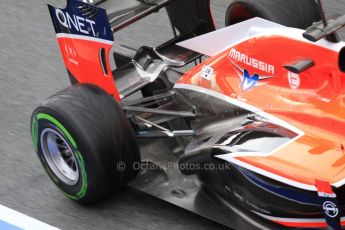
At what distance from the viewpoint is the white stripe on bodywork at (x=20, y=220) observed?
4.24 meters

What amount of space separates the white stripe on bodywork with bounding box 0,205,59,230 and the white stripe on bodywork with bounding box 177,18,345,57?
52.5 inches

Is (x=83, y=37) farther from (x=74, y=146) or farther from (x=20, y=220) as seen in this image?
(x=20, y=220)

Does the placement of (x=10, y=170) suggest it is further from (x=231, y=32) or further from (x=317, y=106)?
(x=317, y=106)

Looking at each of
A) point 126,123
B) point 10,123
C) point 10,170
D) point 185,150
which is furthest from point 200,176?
point 10,123

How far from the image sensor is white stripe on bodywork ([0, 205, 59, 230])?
424cm

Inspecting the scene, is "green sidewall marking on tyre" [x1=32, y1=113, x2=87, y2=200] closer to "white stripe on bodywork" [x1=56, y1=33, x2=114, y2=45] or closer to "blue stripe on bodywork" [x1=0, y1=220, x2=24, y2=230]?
"blue stripe on bodywork" [x1=0, y1=220, x2=24, y2=230]

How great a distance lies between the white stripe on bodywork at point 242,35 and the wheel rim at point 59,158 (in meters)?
0.94

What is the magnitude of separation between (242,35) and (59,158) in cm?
130

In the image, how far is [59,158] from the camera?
4.39 meters

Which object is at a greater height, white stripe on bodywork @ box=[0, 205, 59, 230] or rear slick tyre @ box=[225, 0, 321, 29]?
rear slick tyre @ box=[225, 0, 321, 29]

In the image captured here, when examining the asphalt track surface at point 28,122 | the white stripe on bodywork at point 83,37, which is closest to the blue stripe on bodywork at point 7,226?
the asphalt track surface at point 28,122

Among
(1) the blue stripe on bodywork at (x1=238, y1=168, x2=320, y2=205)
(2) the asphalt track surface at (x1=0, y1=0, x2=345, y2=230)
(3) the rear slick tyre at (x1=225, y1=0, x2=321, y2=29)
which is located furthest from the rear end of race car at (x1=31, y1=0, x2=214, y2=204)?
(1) the blue stripe on bodywork at (x1=238, y1=168, x2=320, y2=205)

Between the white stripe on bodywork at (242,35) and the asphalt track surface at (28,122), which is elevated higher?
the white stripe on bodywork at (242,35)

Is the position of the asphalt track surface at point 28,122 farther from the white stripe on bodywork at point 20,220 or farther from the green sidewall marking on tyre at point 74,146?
the green sidewall marking on tyre at point 74,146
